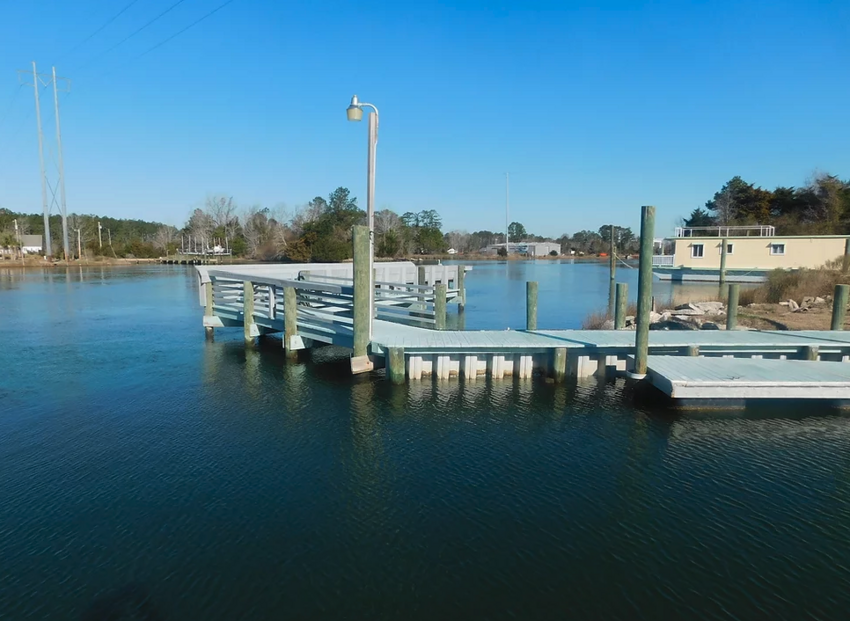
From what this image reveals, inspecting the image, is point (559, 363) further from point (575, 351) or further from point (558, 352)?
point (575, 351)

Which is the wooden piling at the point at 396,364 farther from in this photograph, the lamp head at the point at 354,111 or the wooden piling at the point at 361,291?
the lamp head at the point at 354,111

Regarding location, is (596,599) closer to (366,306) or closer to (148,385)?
(366,306)

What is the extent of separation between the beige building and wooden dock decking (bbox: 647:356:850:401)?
94.9ft

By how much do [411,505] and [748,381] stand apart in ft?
21.5

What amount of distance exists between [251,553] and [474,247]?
14853 cm

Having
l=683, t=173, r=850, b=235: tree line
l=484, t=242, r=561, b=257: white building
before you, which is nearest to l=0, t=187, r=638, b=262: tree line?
l=484, t=242, r=561, b=257: white building

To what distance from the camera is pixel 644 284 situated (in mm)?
10312

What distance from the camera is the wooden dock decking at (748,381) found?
379 inches

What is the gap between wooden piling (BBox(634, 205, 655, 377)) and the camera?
10.3 meters

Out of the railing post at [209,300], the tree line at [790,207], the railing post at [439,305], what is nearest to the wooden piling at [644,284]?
the railing post at [439,305]

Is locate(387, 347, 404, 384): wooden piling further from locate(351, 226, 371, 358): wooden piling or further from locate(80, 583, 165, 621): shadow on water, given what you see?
locate(80, 583, 165, 621): shadow on water

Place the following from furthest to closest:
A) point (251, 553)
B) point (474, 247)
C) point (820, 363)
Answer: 1. point (474, 247)
2. point (820, 363)
3. point (251, 553)

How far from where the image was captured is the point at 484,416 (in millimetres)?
9852

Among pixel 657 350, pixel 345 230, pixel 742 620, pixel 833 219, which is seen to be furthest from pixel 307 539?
pixel 345 230
